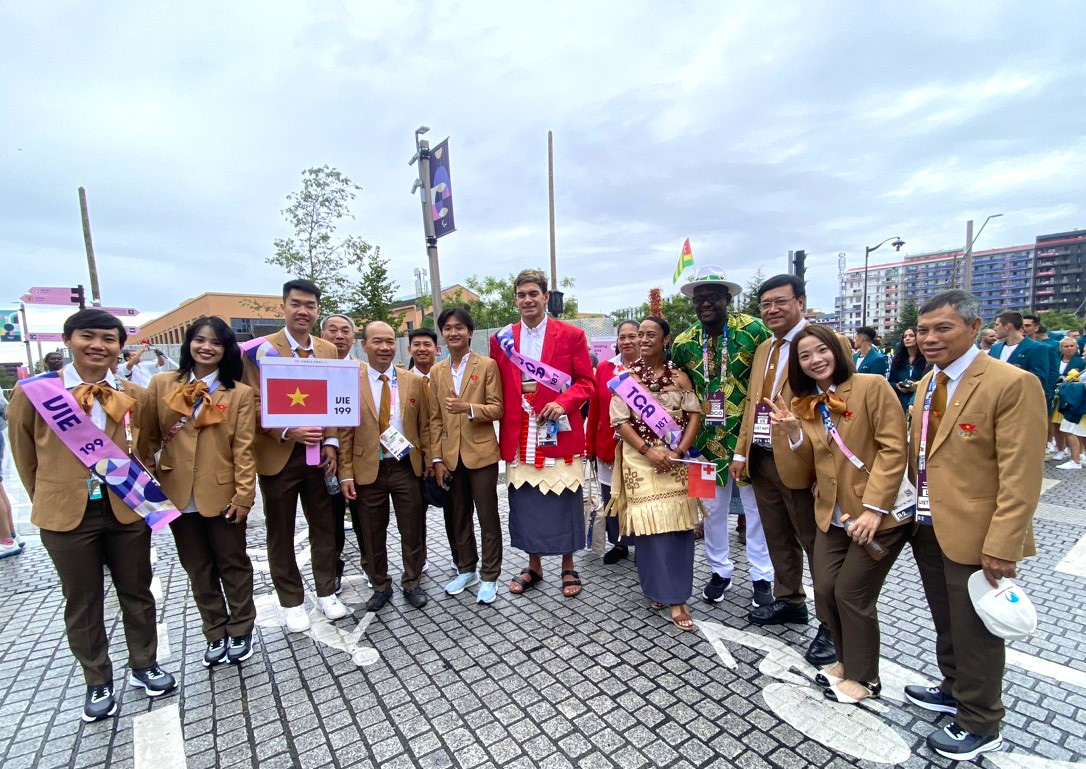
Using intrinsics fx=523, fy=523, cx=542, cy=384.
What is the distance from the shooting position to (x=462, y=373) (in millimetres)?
3670

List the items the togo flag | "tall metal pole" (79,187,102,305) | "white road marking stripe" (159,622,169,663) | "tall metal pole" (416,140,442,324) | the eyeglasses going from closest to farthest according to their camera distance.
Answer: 1. the eyeglasses
2. "white road marking stripe" (159,622,169,663)
3. the togo flag
4. "tall metal pole" (416,140,442,324)
5. "tall metal pole" (79,187,102,305)

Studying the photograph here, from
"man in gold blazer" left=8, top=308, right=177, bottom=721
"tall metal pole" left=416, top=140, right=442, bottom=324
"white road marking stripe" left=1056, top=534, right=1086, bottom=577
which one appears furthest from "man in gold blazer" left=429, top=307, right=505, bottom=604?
"tall metal pole" left=416, top=140, right=442, bottom=324

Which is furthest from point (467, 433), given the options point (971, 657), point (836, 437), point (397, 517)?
point (971, 657)

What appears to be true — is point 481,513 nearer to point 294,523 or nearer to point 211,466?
point 294,523

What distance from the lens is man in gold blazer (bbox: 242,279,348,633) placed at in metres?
3.24

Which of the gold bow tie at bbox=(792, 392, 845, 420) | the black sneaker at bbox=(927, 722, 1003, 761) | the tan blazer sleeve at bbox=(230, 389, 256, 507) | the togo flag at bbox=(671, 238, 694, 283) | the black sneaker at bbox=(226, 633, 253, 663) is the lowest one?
the black sneaker at bbox=(226, 633, 253, 663)

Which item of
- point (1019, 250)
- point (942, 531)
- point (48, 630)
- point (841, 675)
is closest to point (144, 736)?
point (48, 630)

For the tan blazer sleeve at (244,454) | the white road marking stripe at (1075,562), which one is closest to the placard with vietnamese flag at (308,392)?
the tan blazer sleeve at (244,454)

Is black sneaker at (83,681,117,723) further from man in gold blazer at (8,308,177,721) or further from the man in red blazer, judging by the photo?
the man in red blazer

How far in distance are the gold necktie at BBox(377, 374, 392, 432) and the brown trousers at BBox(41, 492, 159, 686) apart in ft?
4.42

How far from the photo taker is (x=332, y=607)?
11.6 feet

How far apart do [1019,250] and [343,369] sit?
13186cm

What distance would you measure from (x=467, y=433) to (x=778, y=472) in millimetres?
1971

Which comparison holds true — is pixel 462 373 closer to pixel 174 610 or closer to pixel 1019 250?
pixel 174 610
